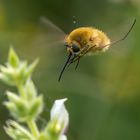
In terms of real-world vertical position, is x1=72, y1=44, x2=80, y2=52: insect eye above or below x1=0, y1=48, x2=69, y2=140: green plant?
above

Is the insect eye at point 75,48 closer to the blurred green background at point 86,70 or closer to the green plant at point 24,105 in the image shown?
the green plant at point 24,105

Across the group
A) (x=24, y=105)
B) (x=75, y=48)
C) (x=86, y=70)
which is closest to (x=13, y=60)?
(x=24, y=105)

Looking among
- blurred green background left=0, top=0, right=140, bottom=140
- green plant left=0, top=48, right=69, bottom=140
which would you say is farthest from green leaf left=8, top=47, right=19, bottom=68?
blurred green background left=0, top=0, right=140, bottom=140

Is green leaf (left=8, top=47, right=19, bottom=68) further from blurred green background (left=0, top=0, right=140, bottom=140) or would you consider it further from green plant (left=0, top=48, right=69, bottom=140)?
blurred green background (left=0, top=0, right=140, bottom=140)

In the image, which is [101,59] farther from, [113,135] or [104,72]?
[113,135]

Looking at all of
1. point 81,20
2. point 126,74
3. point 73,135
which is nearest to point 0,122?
point 73,135

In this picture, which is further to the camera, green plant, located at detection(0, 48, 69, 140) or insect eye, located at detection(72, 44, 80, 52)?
insect eye, located at detection(72, 44, 80, 52)

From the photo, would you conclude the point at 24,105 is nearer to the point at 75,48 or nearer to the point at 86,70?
the point at 75,48

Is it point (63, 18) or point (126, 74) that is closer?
point (126, 74)
